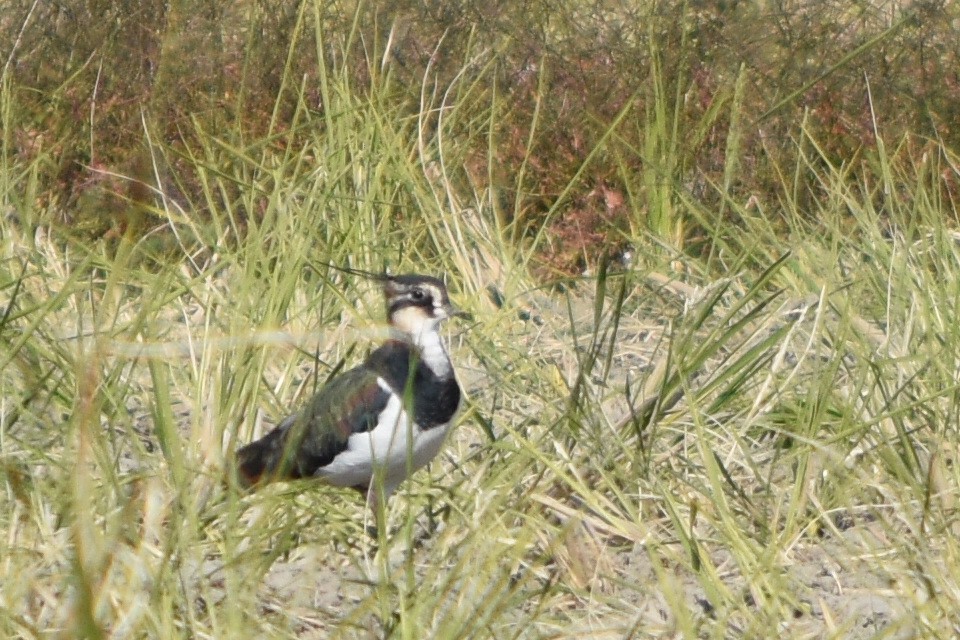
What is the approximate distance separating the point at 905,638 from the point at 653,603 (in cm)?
49

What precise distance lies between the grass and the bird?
0.22 ft

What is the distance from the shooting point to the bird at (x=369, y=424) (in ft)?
10.4

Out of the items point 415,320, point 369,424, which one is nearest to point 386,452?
point 369,424

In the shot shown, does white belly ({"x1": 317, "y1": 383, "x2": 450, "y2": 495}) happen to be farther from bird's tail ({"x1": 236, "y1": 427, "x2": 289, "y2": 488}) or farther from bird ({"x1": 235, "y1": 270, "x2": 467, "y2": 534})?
bird's tail ({"x1": 236, "y1": 427, "x2": 289, "y2": 488})

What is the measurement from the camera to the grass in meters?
2.36

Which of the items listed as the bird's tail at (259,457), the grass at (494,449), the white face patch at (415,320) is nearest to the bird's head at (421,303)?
the white face patch at (415,320)

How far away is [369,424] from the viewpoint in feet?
10.7

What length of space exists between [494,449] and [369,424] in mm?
272

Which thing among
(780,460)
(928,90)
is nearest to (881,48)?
(928,90)

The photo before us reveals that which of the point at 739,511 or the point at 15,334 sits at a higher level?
the point at 15,334

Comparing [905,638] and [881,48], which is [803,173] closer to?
[881,48]

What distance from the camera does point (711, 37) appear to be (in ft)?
19.4

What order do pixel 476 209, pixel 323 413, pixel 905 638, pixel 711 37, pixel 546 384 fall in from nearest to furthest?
pixel 905 638 < pixel 323 413 < pixel 546 384 < pixel 476 209 < pixel 711 37

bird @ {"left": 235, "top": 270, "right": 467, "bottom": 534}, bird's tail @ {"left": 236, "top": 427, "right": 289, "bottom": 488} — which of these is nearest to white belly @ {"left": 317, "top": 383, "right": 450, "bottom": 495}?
bird @ {"left": 235, "top": 270, "right": 467, "bottom": 534}
